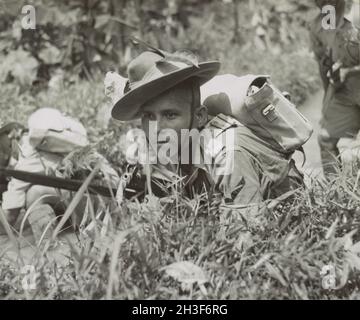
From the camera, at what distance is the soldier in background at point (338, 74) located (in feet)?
14.6

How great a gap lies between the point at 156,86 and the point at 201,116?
270 millimetres

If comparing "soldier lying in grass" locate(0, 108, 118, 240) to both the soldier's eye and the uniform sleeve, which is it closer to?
the soldier's eye

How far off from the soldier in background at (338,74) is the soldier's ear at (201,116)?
5.41 ft

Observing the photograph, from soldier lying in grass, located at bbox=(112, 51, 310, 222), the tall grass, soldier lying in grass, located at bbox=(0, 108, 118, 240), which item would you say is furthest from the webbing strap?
soldier lying in grass, located at bbox=(0, 108, 118, 240)

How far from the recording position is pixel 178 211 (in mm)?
2529

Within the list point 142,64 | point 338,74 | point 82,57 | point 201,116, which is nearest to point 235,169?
point 201,116

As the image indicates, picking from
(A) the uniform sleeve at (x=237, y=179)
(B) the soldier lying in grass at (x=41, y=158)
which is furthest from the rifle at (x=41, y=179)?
(B) the soldier lying in grass at (x=41, y=158)

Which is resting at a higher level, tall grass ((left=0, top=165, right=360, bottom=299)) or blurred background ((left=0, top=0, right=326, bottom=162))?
blurred background ((left=0, top=0, right=326, bottom=162))

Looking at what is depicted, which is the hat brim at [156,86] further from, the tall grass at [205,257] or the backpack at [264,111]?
the tall grass at [205,257]

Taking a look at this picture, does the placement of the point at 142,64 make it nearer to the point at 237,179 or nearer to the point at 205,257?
the point at 237,179

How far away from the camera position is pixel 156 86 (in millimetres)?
2719

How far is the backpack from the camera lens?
280cm

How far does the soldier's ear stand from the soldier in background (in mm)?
1649
